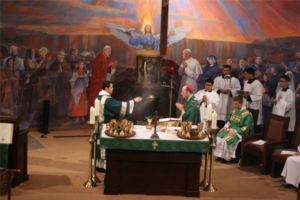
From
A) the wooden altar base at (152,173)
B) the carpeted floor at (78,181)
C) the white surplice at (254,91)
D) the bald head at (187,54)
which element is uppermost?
the bald head at (187,54)

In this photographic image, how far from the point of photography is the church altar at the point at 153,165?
7.34 meters

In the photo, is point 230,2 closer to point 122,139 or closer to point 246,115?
point 246,115

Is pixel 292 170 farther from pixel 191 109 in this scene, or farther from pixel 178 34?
pixel 178 34

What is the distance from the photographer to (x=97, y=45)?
1280 centimetres

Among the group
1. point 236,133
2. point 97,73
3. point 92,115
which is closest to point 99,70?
point 97,73

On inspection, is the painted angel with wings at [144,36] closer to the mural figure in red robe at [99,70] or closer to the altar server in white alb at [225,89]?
the mural figure in red robe at [99,70]

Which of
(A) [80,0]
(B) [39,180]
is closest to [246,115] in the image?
(B) [39,180]

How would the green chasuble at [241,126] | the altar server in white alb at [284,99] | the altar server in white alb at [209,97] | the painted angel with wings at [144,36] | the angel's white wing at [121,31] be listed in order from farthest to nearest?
the painted angel with wings at [144,36]
the angel's white wing at [121,31]
the altar server in white alb at [209,97]
the altar server in white alb at [284,99]
the green chasuble at [241,126]

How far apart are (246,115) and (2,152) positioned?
5.11 meters

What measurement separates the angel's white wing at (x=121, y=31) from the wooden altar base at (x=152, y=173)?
20.6ft

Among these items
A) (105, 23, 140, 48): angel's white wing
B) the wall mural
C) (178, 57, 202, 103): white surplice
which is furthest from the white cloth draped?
(105, 23, 140, 48): angel's white wing

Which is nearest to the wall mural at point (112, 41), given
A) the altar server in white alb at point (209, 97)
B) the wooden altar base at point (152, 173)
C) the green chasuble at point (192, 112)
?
the altar server in white alb at point (209, 97)

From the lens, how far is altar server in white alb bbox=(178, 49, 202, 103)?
1331 centimetres

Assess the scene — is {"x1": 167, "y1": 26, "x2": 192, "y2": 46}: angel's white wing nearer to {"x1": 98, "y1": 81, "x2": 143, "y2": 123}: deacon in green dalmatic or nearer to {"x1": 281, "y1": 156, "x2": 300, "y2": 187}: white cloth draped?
{"x1": 98, "y1": 81, "x2": 143, "y2": 123}: deacon in green dalmatic
